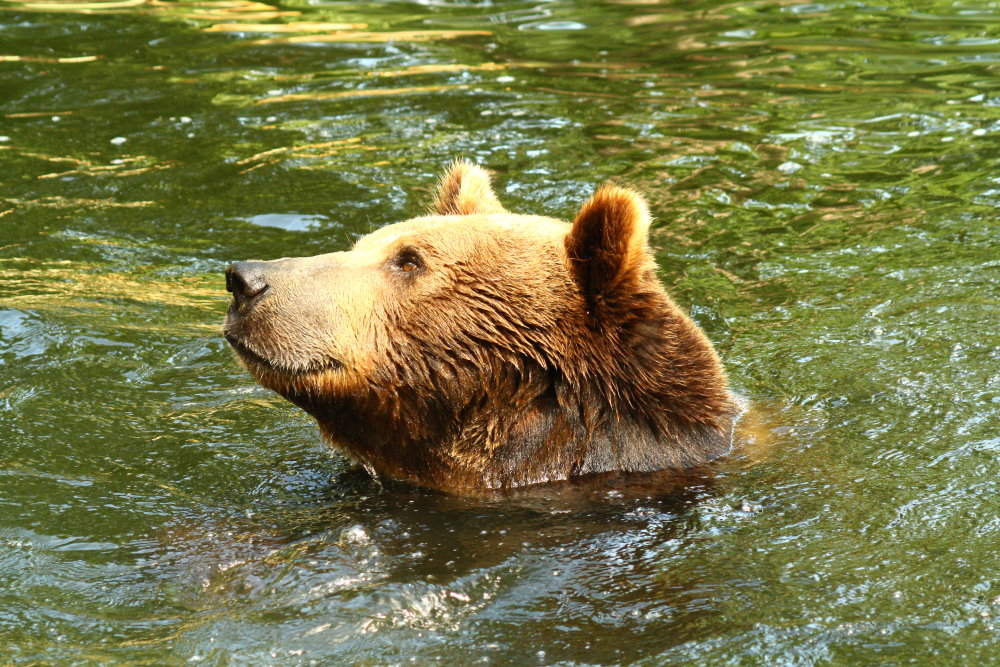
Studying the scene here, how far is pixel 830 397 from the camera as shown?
7262mm

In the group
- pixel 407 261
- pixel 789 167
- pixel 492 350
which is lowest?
pixel 789 167

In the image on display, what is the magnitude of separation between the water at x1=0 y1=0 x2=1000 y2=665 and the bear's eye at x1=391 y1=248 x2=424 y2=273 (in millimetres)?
1132

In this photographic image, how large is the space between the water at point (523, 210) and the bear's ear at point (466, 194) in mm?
1592

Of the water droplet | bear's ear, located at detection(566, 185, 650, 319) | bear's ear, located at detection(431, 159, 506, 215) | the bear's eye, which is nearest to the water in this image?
the water droplet

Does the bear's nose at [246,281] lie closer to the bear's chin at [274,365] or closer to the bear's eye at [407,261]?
the bear's chin at [274,365]

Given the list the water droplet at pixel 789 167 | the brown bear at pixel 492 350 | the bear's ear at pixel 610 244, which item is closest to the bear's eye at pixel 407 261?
the brown bear at pixel 492 350

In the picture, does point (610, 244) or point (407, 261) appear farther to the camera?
point (407, 261)

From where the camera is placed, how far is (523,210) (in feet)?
Result: 34.4

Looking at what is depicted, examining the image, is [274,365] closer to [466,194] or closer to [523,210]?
[466,194]

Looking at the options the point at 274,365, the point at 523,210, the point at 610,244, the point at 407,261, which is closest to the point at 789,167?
the point at 523,210

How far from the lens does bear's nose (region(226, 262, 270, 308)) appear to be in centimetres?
559

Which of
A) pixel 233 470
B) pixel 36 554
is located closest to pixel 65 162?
pixel 233 470

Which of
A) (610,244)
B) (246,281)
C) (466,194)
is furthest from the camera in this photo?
(466,194)

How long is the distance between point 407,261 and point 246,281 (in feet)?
2.77
